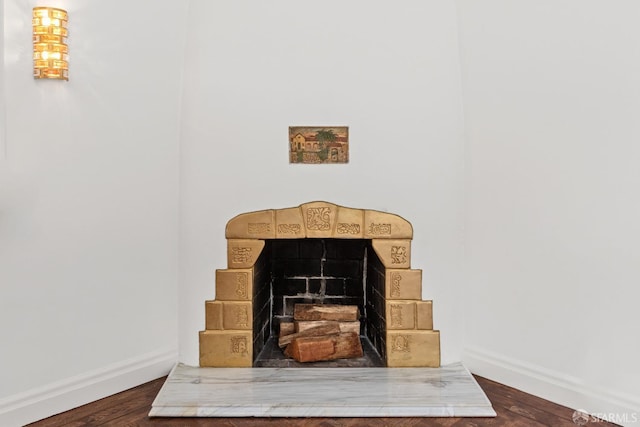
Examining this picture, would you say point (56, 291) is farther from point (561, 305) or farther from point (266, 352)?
point (561, 305)

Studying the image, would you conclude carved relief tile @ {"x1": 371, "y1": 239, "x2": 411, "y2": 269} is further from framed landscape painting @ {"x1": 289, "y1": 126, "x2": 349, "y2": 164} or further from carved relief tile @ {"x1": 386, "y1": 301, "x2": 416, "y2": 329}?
framed landscape painting @ {"x1": 289, "y1": 126, "x2": 349, "y2": 164}

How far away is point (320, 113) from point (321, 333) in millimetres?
1330

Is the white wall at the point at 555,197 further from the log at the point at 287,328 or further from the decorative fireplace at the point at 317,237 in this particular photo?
the log at the point at 287,328

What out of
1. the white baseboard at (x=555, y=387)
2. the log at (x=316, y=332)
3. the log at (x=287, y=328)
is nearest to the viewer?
→ the white baseboard at (x=555, y=387)

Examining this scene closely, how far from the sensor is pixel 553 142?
2.11 meters

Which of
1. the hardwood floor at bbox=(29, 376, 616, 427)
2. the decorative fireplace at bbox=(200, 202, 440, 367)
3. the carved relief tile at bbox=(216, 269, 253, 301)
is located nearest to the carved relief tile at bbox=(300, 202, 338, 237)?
the decorative fireplace at bbox=(200, 202, 440, 367)

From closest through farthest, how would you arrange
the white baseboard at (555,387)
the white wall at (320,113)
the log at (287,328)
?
the white baseboard at (555,387)
the white wall at (320,113)
the log at (287,328)

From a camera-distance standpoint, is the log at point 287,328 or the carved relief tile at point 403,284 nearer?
the carved relief tile at point 403,284

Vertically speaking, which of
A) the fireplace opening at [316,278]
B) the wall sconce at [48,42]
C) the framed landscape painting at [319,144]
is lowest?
the fireplace opening at [316,278]

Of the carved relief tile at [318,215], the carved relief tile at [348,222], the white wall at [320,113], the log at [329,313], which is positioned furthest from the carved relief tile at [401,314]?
the carved relief tile at [318,215]

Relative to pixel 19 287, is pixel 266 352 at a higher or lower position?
lower

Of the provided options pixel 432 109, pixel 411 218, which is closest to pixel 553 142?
pixel 432 109

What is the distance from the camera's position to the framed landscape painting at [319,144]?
241 cm

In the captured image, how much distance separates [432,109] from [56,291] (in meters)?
2.16
